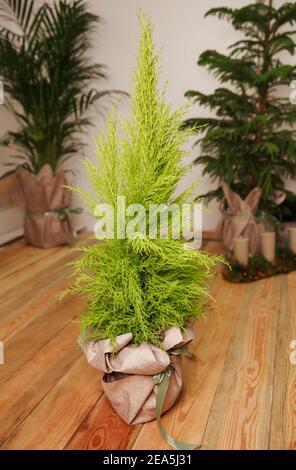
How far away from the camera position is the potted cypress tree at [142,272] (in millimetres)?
1304

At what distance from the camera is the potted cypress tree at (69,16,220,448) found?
1304mm

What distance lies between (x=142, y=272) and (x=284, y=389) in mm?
612

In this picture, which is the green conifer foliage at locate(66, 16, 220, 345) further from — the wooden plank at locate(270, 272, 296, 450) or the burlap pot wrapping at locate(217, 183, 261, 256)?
the burlap pot wrapping at locate(217, 183, 261, 256)

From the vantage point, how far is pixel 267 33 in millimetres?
2748

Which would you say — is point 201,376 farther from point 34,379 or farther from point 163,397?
point 34,379

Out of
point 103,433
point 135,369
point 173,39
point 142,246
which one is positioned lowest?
point 103,433

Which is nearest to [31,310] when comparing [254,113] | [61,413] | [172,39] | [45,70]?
[61,413]

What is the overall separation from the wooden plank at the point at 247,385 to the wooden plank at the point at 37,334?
720mm

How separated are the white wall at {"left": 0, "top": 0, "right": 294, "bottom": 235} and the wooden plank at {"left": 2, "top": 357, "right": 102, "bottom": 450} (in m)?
1.89

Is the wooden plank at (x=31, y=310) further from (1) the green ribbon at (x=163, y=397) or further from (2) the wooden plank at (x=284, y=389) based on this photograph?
(2) the wooden plank at (x=284, y=389)

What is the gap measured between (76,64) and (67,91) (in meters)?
0.19

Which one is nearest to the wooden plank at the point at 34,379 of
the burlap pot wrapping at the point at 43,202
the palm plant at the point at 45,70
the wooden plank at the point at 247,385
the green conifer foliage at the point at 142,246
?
the green conifer foliage at the point at 142,246

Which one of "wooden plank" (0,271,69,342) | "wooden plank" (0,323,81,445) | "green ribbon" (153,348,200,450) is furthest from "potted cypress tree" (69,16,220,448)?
"wooden plank" (0,271,69,342)

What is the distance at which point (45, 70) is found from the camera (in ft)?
11.1
